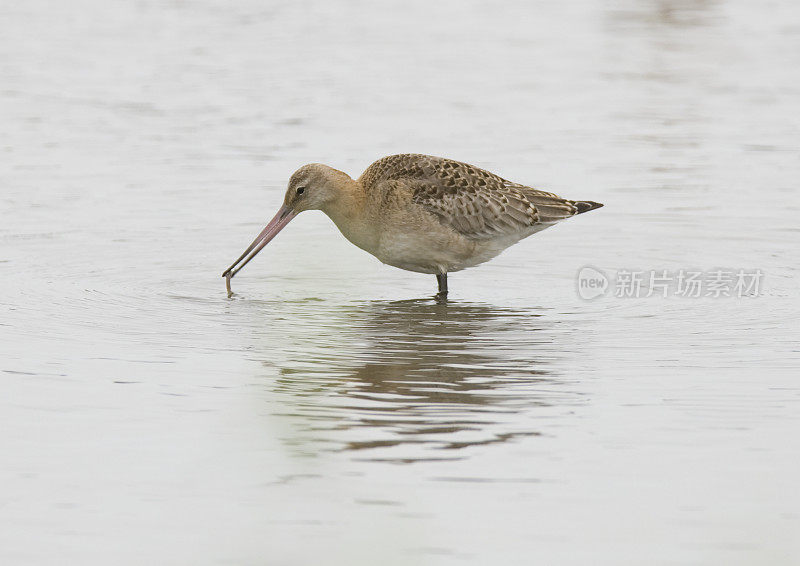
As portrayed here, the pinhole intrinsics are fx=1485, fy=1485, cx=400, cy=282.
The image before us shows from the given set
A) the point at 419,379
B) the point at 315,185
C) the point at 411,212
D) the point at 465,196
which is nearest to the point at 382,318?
the point at 411,212

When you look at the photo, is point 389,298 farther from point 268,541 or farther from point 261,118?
point 261,118

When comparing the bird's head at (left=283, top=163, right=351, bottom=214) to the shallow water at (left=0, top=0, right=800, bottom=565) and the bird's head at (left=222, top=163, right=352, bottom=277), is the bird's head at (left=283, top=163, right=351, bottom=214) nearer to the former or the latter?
the bird's head at (left=222, top=163, right=352, bottom=277)

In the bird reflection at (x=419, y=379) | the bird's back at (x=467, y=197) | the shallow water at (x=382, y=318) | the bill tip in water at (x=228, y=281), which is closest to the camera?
the shallow water at (x=382, y=318)

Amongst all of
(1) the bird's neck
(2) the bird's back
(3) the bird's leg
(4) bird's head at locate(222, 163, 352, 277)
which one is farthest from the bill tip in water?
(3) the bird's leg

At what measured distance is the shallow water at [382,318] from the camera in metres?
5.02

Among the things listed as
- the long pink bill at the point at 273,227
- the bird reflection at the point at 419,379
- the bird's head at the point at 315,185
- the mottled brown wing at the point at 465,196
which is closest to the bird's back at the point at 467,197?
the mottled brown wing at the point at 465,196

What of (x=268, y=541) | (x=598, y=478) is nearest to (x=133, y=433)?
(x=268, y=541)

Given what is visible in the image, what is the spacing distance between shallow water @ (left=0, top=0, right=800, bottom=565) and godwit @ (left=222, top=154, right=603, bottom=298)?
283 mm

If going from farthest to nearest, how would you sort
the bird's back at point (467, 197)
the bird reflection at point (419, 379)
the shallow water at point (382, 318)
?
the bird's back at point (467, 197)
the bird reflection at point (419, 379)
the shallow water at point (382, 318)

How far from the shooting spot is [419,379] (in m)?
6.95

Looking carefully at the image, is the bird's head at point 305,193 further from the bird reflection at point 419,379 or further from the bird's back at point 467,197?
the bird reflection at point 419,379

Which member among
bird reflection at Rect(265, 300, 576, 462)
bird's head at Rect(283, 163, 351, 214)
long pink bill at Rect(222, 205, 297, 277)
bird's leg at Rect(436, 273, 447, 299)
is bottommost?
bird reflection at Rect(265, 300, 576, 462)

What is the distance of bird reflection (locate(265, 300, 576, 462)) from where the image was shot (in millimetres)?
5922

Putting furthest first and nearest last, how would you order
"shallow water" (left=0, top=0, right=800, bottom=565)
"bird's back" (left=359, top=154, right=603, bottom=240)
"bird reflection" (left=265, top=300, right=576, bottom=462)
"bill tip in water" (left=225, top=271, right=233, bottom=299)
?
"bird's back" (left=359, top=154, right=603, bottom=240) < "bill tip in water" (left=225, top=271, right=233, bottom=299) < "bird reflection" (left=265, top=300, right=576, bottom=462) < "shallow water" (left=0, top=0, right=800, bottom=565)
